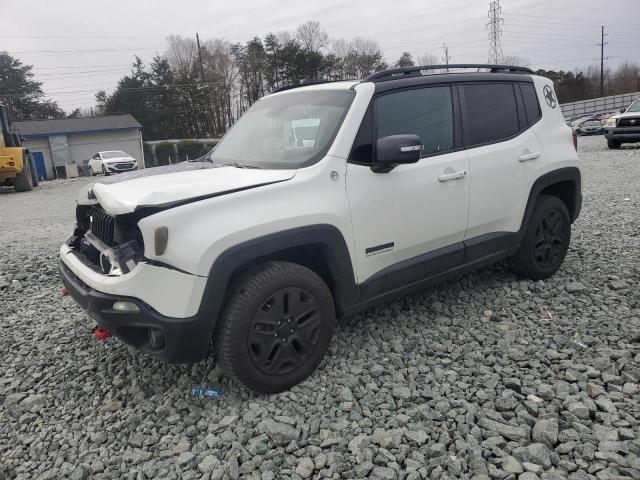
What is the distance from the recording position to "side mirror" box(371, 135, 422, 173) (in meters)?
3.07

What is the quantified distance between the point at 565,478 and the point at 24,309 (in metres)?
4.55

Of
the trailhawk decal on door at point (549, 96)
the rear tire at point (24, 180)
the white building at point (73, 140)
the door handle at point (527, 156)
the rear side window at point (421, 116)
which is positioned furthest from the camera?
the white building at point (73, 140)

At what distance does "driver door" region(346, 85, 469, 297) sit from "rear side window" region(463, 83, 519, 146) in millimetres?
150

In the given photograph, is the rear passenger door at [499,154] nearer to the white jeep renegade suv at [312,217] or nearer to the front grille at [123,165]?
the white jeep renegade suv at [312,217]

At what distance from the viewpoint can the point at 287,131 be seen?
363cm

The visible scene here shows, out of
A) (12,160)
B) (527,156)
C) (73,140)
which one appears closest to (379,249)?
(527,156)

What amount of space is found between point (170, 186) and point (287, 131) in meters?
1.10

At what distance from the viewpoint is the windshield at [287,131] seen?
3283mm

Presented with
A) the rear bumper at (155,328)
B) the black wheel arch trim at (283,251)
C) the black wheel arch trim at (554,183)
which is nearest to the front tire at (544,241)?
the black wheel arch trim at (554,183)

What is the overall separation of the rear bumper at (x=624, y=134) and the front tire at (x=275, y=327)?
56.3 feet

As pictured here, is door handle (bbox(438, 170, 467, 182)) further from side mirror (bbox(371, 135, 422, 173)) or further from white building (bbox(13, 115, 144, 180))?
white building (bbox(13, 115, 144, 180))

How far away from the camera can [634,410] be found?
8.76 ft

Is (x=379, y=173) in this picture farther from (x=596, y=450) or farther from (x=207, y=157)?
(x=596, y=450)

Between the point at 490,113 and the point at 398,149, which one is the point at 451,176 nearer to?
the point at 398,149
